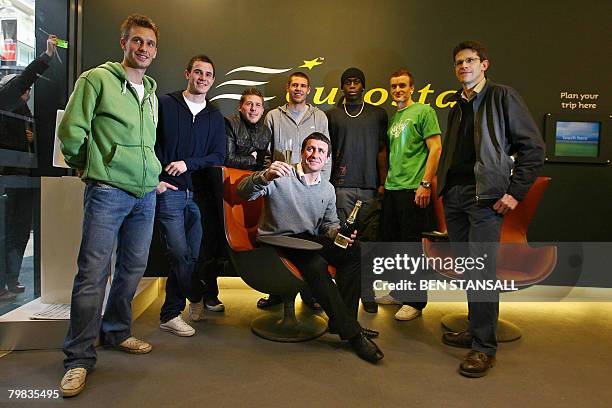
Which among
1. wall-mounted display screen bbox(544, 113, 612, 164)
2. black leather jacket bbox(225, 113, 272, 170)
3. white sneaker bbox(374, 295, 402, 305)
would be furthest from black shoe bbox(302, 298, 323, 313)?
wall-mounted display screen bbox(544, 113, 612, 164)

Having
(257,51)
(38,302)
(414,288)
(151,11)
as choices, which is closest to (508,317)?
(414,288)

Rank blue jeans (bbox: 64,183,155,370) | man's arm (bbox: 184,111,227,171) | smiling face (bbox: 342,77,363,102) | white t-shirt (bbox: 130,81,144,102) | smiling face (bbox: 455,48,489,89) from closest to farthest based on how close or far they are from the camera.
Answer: blue jeans (bbox: 64,183,155,370) < white t-shirt (bbox: 130,81,144,102) < smiling face (bbox: 455,48,489,89) < man's arm (bbox: 184,111,227,171) < smiling face (bbox: 342,77,363,102)

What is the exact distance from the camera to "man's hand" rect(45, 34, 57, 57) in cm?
301

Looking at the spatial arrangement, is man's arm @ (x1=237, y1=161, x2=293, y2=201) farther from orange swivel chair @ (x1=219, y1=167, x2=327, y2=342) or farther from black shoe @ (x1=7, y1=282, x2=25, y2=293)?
black shoe @ (x1=7, y1=282, x2=25, y2=293)

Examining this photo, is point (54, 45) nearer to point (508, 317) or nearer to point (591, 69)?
point (508, 317)

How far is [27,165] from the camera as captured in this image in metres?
2.82

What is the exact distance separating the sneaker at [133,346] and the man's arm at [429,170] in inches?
78.6

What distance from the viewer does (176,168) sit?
7.84 feet

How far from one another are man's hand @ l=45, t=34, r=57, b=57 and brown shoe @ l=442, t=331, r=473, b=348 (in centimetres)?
353

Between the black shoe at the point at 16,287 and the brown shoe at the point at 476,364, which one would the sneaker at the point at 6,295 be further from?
the brown shoe at the point at 476,364

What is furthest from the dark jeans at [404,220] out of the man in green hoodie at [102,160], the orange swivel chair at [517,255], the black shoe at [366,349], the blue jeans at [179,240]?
the man in green hoodie at [102,160]

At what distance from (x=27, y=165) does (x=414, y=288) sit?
9.93 ft

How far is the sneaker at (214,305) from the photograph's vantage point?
3.08 metres

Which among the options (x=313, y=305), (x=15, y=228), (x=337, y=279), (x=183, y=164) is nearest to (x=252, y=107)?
(x=183, y=164)
